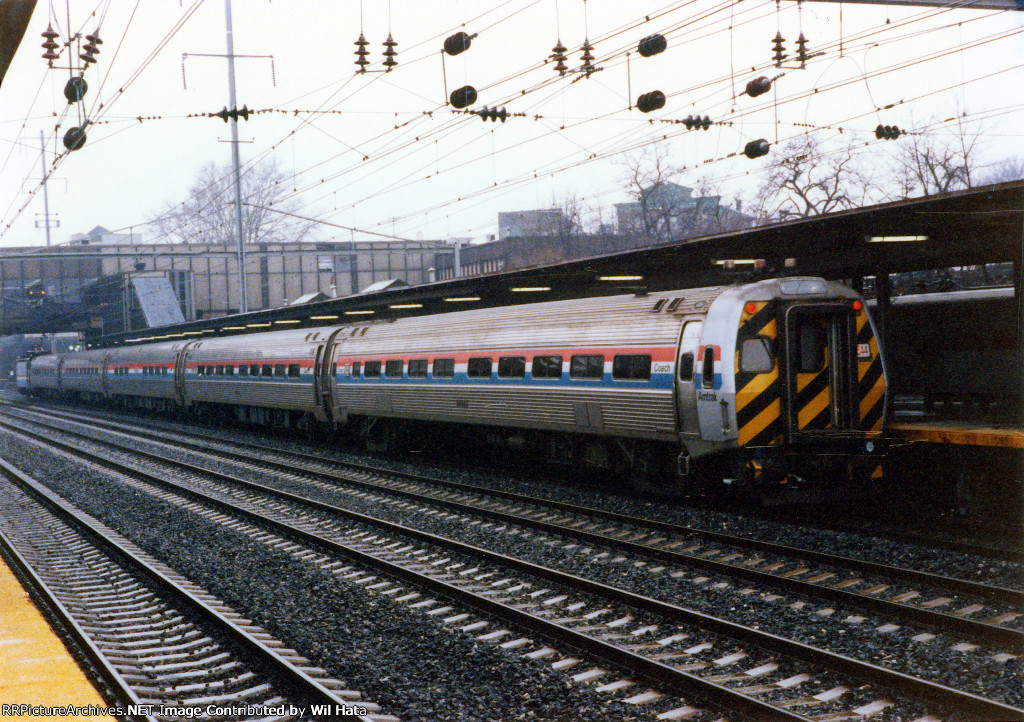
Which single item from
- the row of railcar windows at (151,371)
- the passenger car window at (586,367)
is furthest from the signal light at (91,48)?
the row of railcar windows at (151,371)

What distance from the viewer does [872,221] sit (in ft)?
39.3

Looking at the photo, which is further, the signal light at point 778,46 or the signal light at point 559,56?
the signal light at point 778,46

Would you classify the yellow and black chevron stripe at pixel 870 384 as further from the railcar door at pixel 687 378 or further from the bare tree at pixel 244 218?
the bare tree at pixel 244 218

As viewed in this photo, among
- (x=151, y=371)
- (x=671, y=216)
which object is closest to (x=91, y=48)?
(x=151, y=371)

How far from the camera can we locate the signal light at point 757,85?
14391 mm

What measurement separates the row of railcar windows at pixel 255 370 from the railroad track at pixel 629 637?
528 inches

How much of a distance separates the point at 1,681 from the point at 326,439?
19649mm

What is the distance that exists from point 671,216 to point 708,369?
41292 mm

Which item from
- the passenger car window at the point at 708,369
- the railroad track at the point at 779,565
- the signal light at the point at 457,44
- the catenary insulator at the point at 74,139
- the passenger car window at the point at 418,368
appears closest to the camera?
the railroad track at the point at 779,565

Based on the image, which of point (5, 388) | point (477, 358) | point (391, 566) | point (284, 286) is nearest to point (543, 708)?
point (391, 566)

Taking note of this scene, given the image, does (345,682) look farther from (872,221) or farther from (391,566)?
(872,221)

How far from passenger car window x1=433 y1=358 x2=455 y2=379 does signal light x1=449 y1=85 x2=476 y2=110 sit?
560cm

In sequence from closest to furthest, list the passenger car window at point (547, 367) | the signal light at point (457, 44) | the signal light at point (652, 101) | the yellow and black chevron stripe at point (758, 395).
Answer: the yellow and black chevron stripe at point (758, 395)
the signal light at point (457, 44)
the signal light at point (652, 101)
the passenger car window at point (547, 367)

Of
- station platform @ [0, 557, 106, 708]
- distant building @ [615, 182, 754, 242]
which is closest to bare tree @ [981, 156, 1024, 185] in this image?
distant building @ [615, 182, 754, 242]
